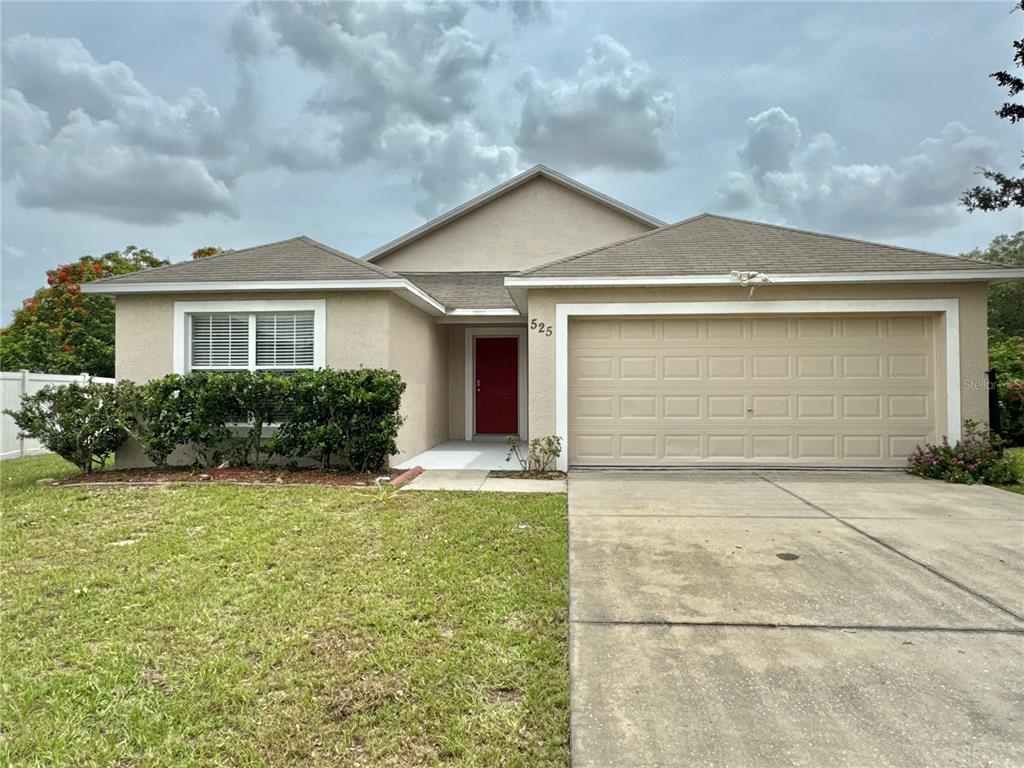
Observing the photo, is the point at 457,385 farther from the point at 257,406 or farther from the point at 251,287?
the point at 257,406

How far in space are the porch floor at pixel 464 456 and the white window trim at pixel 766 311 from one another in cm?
155

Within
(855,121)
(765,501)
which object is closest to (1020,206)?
(855,121)

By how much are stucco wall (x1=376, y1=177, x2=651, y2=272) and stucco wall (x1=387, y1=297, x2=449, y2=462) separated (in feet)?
9.90

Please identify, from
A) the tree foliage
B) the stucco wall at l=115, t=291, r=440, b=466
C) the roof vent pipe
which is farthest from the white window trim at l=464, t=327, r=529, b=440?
the tree foliage

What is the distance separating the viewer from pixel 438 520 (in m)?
5.65

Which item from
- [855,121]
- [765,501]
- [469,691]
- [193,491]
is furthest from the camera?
[855,121]

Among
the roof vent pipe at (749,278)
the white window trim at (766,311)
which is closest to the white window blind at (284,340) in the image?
the white window trim at (766,311)

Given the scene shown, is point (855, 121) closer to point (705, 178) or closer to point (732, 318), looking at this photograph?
point (705, 178)

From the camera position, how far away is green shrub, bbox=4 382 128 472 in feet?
25.9

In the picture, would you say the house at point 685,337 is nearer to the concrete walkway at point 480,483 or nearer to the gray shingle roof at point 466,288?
the concrete walkway at point 480,483

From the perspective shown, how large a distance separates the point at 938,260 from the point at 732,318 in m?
3.20

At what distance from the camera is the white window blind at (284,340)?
8953 mm

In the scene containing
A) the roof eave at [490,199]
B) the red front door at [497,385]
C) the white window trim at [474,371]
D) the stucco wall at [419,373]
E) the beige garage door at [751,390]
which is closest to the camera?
the beige garage door at [751,390]

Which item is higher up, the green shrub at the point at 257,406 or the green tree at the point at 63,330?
the green tree at the point at 63,330
